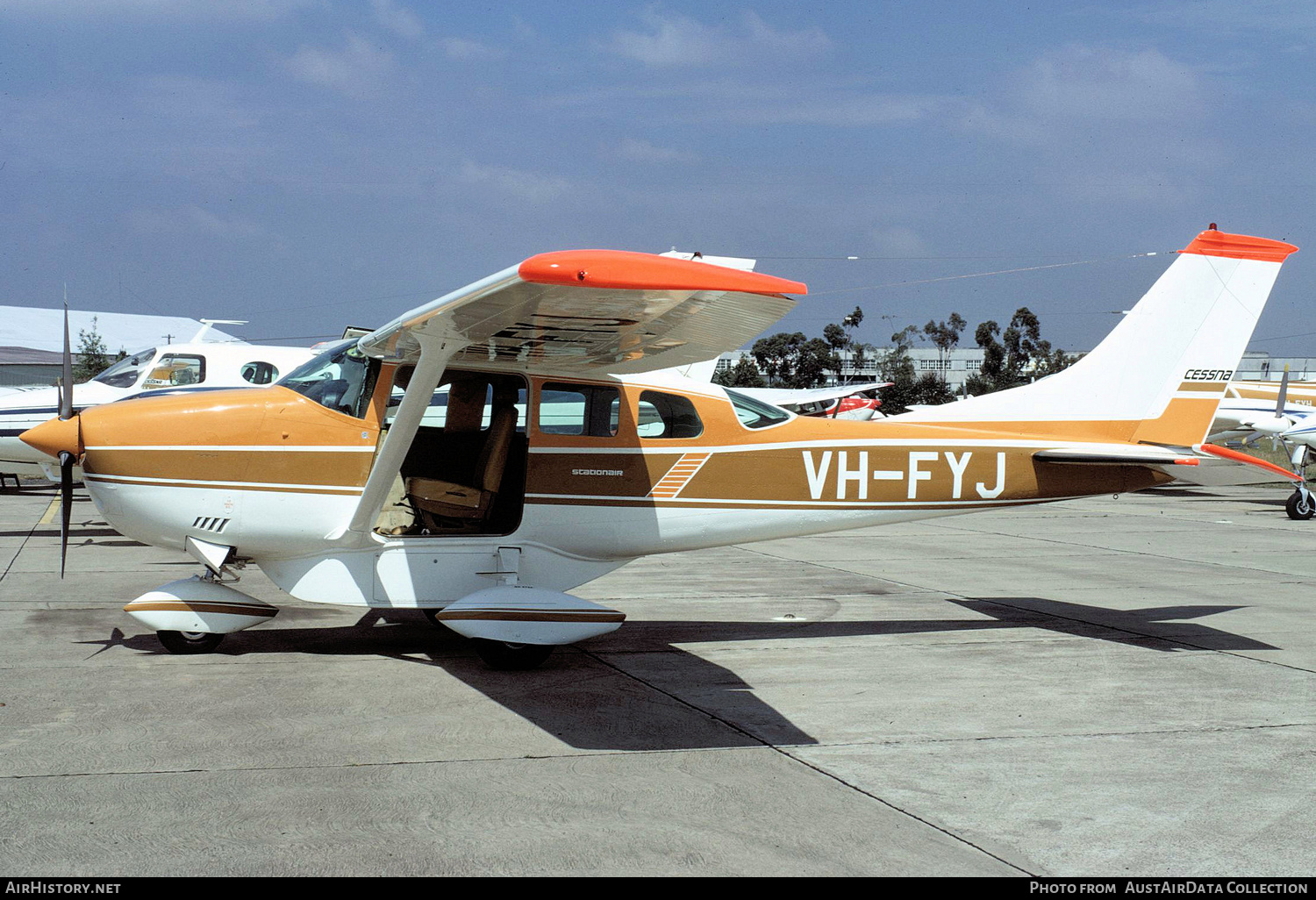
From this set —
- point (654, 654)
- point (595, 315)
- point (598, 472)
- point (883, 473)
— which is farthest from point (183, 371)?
point (595, 315)

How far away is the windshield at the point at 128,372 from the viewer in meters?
15.3

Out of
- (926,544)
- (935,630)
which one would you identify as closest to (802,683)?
(935,630)

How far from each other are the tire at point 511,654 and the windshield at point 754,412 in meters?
2.25

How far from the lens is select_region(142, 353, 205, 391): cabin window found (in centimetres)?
1532

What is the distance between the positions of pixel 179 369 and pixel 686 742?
12571 mm

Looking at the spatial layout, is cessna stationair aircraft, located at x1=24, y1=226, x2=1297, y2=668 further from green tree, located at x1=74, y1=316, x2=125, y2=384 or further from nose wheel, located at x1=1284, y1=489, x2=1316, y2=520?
green tree, located at x1=74, y1=316, x2=125, y2=384

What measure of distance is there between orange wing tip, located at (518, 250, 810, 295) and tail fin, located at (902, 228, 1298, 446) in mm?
4543

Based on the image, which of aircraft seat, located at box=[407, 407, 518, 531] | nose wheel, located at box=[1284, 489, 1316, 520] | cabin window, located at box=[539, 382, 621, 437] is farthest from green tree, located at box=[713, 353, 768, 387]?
aircraft seat, located at box=[407, 407, 518, 531]

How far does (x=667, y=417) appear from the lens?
301 inches

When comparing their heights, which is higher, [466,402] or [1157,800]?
[466,402]

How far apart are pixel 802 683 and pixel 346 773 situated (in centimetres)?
296
